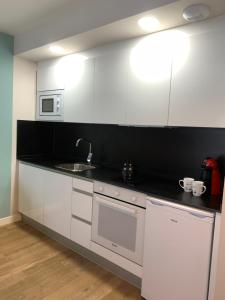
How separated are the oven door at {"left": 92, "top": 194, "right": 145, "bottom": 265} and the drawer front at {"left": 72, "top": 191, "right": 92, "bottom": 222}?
7cm

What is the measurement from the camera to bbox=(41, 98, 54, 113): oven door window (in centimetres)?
305

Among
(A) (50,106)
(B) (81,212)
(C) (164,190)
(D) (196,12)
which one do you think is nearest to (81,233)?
(B) (81,212)

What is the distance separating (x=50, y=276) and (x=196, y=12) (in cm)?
Answer: 248

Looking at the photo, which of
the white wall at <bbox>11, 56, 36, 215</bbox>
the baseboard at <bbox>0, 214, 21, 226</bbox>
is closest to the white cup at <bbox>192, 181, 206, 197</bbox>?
the white wall at <bbox>11, 56, 36, 215</bbox>

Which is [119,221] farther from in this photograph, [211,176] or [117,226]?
[211,176]

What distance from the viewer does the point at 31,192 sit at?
3.08 m

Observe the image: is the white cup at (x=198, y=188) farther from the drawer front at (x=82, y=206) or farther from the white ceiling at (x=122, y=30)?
the white ceiling at (x=122, y=30)

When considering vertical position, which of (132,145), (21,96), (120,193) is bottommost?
(120,193)

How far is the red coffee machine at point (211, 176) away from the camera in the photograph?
1928mm

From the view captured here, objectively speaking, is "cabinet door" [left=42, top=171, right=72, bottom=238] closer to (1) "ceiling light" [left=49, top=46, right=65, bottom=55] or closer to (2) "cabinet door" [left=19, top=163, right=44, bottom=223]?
(2) "cabinet door" [left=19, top=163, right=44, bottom=223]

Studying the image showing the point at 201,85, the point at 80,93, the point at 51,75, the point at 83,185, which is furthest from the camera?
the point at 51,75

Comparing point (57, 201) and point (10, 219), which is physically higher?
point (57, 201)

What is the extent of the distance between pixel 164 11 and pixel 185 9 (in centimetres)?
15

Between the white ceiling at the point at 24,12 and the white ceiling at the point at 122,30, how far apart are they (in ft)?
0.94
